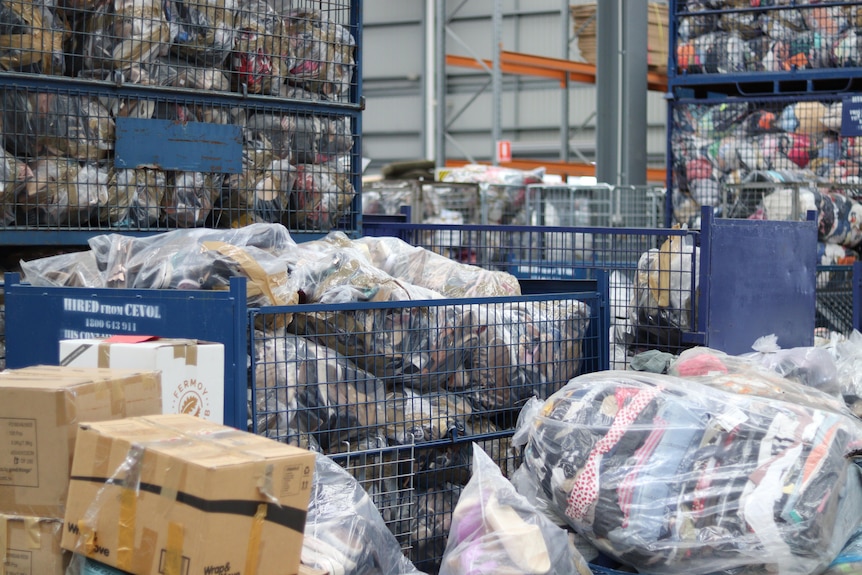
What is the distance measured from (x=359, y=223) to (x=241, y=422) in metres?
2.17

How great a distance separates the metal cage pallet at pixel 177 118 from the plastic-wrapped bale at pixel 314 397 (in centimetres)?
143

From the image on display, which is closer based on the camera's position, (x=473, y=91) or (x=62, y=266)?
(x=62, y=266)

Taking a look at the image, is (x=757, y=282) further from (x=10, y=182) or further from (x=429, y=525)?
(x=10, y=182)

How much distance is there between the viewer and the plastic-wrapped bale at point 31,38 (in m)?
3.94

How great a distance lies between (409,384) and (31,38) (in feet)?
6.64

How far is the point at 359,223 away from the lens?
5016 mm

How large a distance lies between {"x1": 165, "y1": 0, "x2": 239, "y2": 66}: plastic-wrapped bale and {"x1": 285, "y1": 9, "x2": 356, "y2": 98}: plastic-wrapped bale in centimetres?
30

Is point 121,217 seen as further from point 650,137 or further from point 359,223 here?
point 650,137

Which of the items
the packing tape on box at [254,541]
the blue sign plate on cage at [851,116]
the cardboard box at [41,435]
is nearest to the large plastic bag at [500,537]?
the packing tape on box at [254,541]

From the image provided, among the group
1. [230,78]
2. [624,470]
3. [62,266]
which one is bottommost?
[624,470]

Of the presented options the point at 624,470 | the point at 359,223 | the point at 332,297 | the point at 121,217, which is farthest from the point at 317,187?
the point at 624,470

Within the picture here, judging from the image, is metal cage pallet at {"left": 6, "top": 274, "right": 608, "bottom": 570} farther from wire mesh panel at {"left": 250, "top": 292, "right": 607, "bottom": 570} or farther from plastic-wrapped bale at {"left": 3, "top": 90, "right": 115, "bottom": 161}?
plastic-wrapped bale at {"left": 3, "top": 90, "right": 115, "bottom": 161}

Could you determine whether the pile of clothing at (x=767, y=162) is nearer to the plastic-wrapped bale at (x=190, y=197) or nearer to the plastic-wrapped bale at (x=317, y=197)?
the plastic-wrapped bale at (x=317, y=197)

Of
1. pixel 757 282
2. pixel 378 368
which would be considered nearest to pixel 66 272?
pixel 378 368
